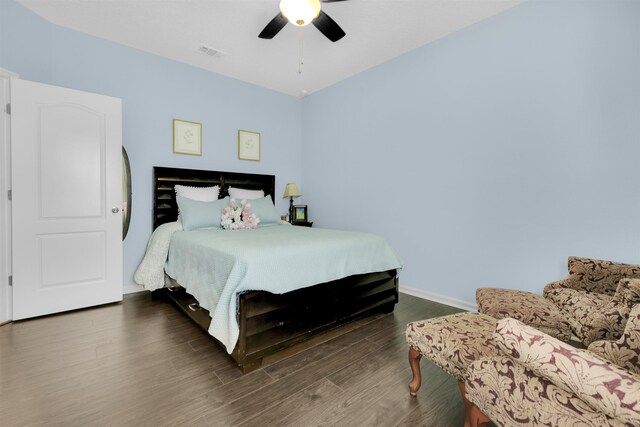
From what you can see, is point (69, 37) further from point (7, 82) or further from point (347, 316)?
point (347, 316)

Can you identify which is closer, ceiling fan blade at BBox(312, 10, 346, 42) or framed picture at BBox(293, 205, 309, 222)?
ceiling fan blade at BBox(312, 10, 346, 42)

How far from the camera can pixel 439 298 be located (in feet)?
10.4

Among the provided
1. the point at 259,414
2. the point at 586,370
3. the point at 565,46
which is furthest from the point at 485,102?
the point at 259,414

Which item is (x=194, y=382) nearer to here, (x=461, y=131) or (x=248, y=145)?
(x=461, y=131)

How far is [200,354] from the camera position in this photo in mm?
2053

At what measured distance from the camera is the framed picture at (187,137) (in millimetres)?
3691

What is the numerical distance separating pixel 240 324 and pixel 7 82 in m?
2.99

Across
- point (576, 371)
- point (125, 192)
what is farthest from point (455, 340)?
point (125, 192)

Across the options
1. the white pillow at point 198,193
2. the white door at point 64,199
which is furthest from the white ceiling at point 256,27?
the white pillow at point 198,193

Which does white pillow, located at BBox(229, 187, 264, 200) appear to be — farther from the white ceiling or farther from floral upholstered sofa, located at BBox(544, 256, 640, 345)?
floral upholstered sofa, located at BBox(544, 256, 640, 345)

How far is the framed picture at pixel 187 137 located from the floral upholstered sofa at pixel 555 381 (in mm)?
3837

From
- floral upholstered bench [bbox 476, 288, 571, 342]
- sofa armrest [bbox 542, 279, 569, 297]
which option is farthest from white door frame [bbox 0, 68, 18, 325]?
sofa armrest [bbox 542, 279, 569, 297]

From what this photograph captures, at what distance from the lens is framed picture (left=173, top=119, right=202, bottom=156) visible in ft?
12.1

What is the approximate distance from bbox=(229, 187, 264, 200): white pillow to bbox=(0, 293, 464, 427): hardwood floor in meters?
1.91
